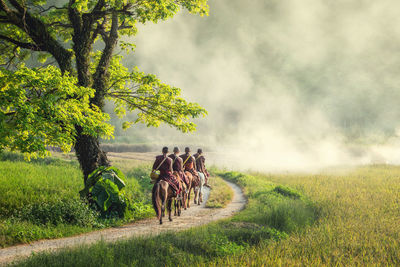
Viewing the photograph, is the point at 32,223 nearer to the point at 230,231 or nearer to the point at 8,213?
the point at 8,213

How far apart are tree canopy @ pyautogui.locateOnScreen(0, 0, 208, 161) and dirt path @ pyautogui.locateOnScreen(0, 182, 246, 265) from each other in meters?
3.11

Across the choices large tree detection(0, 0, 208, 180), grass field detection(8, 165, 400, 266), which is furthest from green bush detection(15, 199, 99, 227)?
grass field detection(8, 165, 400, 266)

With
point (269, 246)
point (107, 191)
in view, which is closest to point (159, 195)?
point (107, 191)

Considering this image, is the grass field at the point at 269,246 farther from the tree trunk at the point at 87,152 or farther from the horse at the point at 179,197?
the tree trunk at the point at 87,152

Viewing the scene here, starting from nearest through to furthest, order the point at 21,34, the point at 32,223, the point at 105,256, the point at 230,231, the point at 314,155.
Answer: the point at 105,256, the point at 230,231, the point at 32,223, the point at 21,34, the point at 314,155

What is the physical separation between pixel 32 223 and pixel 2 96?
4691 mm

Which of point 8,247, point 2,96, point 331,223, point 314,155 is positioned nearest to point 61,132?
point 2,96

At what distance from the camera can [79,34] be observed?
1433cm

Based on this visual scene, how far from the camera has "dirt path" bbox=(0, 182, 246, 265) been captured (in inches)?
321

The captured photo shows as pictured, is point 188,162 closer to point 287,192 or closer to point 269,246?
point 287,192

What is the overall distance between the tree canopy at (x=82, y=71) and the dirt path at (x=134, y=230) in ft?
10.2

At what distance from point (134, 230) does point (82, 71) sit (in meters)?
8.27

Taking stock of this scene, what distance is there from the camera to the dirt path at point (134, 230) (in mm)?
8156

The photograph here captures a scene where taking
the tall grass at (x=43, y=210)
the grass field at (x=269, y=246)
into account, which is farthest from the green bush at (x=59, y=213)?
the grass field at (x=269, y=246)
